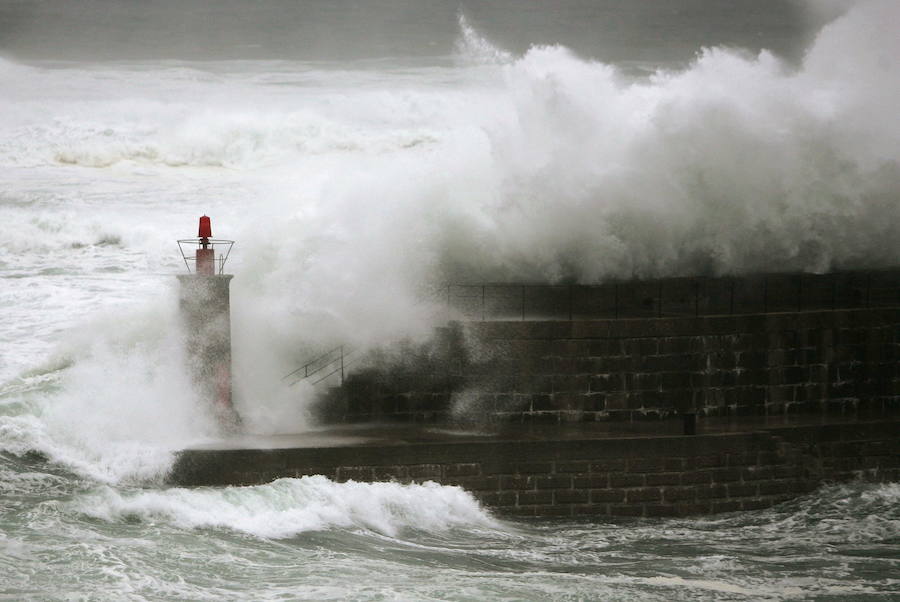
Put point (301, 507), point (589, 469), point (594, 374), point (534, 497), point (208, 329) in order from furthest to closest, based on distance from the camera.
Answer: point (594, 374) → point (208, 329) → point (589, 469) → point (534, 497) → point (301, 507)

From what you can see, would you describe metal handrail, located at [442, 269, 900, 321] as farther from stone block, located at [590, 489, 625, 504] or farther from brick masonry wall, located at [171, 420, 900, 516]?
stone block, located at [590, 489, 625, 504]

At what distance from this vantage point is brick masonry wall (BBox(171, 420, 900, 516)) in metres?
12.6

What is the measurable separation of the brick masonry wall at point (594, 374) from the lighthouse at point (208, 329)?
116 centimetres

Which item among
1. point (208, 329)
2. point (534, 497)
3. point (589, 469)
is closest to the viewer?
point (534, 497)

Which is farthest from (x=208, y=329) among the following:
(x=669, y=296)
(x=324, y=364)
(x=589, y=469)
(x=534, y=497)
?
(x=669, y=296)

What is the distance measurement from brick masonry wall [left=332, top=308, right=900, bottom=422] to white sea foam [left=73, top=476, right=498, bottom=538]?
1.46m

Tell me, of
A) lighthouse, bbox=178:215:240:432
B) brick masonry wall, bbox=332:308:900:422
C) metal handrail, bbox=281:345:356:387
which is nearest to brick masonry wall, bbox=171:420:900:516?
brick masonry wall, bbox=332:308:900:422

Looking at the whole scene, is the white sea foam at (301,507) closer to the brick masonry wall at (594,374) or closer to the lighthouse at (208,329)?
the lighthouse at (208,329)

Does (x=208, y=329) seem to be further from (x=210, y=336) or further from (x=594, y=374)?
(x=594, y=374)

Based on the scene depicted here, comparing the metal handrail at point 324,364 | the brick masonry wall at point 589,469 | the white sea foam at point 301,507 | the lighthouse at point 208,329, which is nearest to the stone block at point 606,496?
the brick masonry wall at point 589,469

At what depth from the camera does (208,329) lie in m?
13.4

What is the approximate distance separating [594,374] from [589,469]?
4.10 ft

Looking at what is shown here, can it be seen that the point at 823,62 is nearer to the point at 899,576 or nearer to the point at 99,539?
the point at 899,576

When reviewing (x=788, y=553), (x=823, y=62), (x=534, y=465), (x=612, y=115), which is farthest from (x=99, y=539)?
(x=823, y=62)
